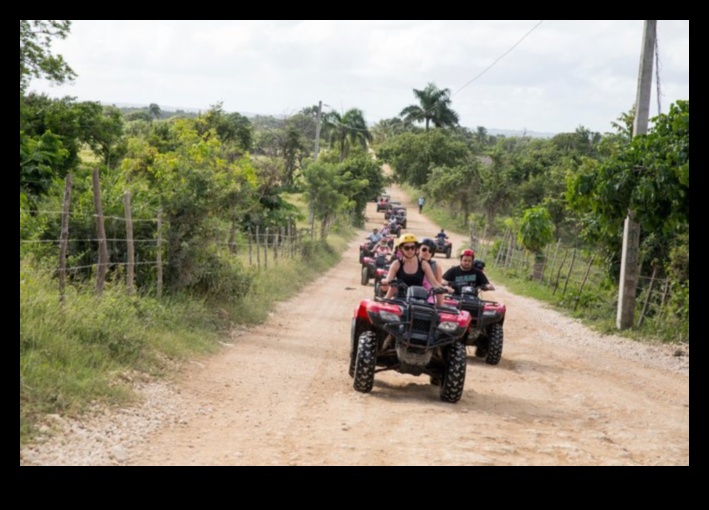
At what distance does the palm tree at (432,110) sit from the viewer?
305 feet

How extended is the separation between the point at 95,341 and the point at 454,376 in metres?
4.13

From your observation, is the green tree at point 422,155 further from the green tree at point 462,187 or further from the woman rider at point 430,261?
the woman rider at point 430,261

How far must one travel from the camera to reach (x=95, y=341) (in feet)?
31.5

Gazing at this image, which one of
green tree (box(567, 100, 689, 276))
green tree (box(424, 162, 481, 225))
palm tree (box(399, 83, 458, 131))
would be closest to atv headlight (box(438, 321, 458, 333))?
green tree (box(567, 100, 689, 276))

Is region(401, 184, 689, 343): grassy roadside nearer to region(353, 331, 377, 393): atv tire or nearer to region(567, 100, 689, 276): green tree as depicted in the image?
region(567, 100, 689, 276): green tree

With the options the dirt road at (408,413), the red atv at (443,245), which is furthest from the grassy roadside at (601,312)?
the red atv at (443,245)

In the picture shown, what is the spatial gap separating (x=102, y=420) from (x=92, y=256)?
5795 mm

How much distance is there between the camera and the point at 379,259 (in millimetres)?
22234

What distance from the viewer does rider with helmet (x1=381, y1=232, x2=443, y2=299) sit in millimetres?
10312

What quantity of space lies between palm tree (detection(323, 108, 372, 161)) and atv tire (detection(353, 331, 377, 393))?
217 ft

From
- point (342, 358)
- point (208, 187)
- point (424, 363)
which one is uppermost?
point (208, 187)

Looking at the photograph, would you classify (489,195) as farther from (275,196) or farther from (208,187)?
(208,187)

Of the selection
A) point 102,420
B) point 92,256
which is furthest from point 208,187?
point 102,420

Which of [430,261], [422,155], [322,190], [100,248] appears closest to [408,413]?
[430,261]
